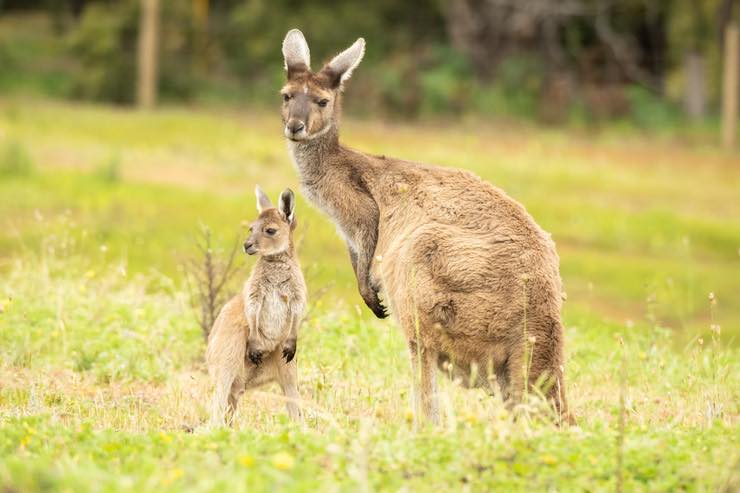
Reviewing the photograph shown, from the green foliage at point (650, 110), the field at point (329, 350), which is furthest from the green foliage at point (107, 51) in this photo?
the green foliage at point (650, 110)

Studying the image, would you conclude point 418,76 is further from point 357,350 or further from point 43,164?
point 357,350

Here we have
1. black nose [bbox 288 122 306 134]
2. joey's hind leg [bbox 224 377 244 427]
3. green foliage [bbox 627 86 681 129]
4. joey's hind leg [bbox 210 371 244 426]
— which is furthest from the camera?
green foliage [bbox 627 86 681 129]

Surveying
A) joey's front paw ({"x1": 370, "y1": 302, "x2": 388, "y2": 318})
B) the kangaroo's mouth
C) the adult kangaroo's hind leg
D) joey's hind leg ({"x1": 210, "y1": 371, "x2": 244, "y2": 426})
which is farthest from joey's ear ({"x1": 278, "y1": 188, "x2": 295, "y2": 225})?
the adult kangaroo's hind leg

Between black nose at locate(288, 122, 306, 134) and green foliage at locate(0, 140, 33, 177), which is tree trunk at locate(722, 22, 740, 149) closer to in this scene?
green foliage at locate(0, 140, 33, 177)

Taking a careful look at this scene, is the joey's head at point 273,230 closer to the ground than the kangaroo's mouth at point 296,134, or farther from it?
closer to the ground

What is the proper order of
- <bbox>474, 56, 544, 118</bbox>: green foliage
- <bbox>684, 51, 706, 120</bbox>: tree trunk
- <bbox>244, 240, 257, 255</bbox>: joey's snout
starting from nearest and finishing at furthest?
1. <bbox>244, 240, 257, 255</bbox>: joey's snout
2. <bbox>684, 51, 706, 120</bbox>: tree trunk
3. <bbox>474, 56, 544, 118</bbox>: green foliage

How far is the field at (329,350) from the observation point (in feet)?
17.5

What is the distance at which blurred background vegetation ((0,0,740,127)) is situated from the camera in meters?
28.3

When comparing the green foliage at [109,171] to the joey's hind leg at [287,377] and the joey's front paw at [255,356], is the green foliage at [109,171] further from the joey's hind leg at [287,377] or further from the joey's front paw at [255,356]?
the joey's front paw at [255,356]

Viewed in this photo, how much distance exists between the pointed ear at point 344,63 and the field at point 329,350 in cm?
177

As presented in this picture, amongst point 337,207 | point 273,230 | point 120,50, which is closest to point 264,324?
point 273,230

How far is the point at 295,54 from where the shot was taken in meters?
8.18

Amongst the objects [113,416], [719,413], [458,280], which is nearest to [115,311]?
[113,416]

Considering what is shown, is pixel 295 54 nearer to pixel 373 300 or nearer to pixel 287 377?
pixel 373 300
